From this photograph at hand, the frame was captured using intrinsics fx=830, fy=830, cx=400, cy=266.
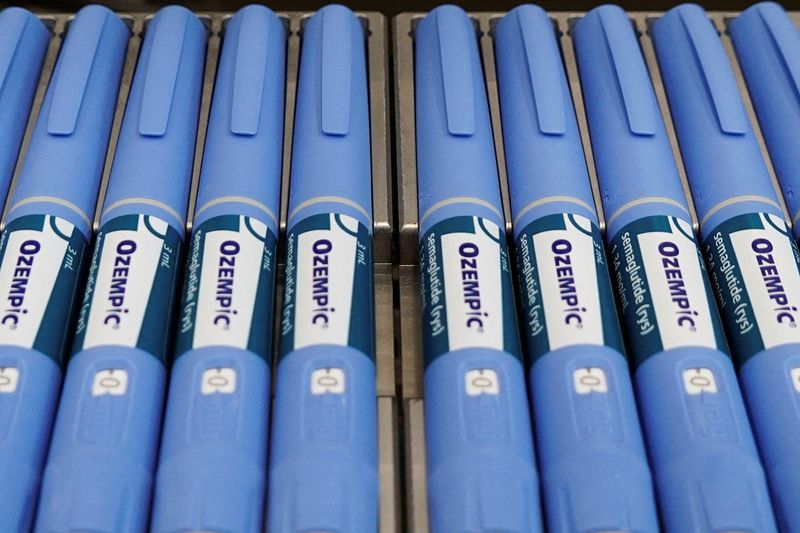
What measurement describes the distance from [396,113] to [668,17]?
0.27 metres

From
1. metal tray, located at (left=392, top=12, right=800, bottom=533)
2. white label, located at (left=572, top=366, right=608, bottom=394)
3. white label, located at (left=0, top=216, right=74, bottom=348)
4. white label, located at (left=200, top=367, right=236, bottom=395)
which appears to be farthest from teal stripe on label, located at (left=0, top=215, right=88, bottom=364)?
white label, located at (left=572, top=366, right=608, bottom=394)

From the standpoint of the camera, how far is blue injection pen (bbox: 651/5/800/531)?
51 centimetres

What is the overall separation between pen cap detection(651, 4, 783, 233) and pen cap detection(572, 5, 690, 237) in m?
0.02

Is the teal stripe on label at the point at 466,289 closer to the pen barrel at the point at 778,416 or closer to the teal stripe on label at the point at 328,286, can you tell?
the teal stripe on label at the point at 328,286

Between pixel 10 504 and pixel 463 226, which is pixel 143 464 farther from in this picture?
pixel 463 226

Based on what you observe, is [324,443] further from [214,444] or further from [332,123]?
[332,123]

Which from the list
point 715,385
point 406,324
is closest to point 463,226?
point 406,324

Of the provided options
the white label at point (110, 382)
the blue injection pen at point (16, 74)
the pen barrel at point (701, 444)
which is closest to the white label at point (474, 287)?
the pen barrel at point (701, 444)

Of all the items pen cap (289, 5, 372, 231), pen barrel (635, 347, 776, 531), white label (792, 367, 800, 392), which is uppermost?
pen cap (289, 5, 372, 231)

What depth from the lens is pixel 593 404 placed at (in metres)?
0.50

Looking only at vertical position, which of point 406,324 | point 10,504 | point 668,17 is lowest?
point 10,504

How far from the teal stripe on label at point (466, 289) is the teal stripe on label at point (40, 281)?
0.24 m

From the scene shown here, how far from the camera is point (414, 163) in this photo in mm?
665

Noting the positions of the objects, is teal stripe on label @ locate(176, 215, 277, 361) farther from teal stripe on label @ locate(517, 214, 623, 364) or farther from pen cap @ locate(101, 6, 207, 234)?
teal stripe on label @ locate(517, 214, 623, 364)
